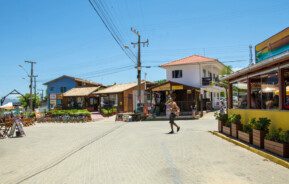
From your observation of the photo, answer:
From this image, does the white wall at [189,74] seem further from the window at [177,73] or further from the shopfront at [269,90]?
the shopfront at [269,90]

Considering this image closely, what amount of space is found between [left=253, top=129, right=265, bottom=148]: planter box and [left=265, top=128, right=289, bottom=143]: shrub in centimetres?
44

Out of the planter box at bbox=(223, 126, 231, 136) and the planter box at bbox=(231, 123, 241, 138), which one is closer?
the planter box at bbox=(231, 123, 241, 138)

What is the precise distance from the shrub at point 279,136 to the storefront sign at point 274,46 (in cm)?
615

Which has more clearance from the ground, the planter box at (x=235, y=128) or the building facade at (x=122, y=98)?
the building facade at (x=122, y=98)

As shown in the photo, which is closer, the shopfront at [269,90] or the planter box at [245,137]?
the shopfront at [269,90]

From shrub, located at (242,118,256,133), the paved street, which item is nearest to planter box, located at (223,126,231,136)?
the paved street

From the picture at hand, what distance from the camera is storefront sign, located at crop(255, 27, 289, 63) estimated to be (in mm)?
17562

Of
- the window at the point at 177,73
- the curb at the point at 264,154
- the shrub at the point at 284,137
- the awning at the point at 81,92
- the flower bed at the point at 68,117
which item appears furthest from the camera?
the awning at the point at 81,92

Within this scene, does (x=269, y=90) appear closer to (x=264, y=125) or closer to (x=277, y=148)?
(x=264, y=125)

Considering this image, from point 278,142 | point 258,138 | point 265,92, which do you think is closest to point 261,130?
point 258,138

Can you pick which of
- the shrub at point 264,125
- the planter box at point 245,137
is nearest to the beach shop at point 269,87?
the shrub at point 264,125

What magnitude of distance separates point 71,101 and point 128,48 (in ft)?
88.9

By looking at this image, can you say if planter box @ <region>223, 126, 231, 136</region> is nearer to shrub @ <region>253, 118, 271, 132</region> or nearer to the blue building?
shrub @ <region>253, 118, 271, 132</region>

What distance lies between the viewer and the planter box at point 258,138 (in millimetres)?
10953
